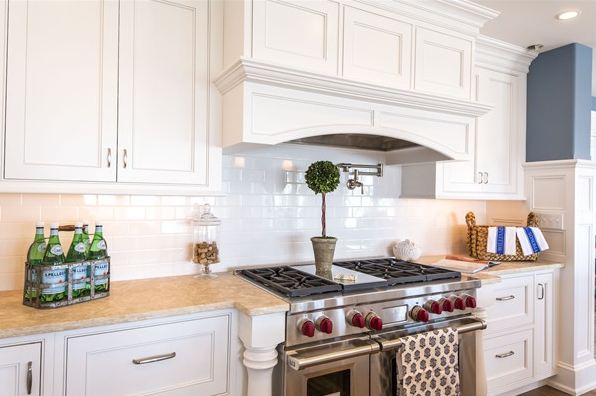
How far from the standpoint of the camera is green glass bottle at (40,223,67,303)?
1528 millimetres

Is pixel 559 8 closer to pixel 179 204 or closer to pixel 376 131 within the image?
pixel 376 131

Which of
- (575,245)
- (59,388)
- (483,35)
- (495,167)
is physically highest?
(483,35)

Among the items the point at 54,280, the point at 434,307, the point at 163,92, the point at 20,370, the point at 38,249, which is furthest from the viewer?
the point at 434,307

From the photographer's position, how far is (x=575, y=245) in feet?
9.36

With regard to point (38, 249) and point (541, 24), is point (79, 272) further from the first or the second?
point (541, 24)

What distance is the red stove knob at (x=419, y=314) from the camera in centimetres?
195

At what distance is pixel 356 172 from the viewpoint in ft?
8.30

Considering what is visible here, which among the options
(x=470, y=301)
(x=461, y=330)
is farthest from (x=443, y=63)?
(x=461, y=330)

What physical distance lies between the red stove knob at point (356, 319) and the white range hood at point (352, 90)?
0.85 meters

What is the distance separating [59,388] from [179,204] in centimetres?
102

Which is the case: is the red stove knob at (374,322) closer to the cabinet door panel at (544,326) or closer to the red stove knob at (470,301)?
the red stove knob at (470,301)

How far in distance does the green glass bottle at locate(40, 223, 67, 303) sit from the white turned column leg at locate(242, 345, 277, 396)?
2.51 feet

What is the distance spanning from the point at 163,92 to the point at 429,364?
181 centimetres

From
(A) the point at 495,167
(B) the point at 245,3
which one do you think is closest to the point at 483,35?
(A) the point at 495,167
